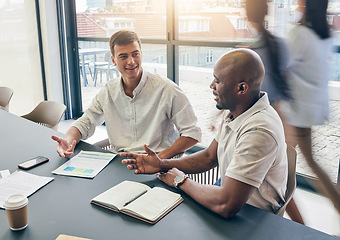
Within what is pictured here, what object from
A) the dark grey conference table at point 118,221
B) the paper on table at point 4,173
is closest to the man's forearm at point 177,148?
the dark grey conference table at point 118,221

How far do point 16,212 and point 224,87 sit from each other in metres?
0.94

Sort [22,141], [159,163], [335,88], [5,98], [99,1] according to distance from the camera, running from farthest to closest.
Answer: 1. [99,1]
2. [5,98]
3. [335,88]
4. [22,141]
5. [159,163]

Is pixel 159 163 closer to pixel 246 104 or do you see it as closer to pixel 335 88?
pixel 246 104

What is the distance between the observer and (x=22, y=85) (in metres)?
4.87

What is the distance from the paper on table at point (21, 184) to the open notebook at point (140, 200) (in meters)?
0.33

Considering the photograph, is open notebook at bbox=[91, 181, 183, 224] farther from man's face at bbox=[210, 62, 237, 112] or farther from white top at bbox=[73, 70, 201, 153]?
white top at bbox=[73, 70, 201, 153]

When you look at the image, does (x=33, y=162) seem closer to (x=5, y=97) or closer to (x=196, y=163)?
(x=196, y=163)

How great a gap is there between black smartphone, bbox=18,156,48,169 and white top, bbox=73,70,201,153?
1.28ft

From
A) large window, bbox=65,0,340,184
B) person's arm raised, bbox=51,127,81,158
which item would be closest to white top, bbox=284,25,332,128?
large window, bbox=65,0,340,184

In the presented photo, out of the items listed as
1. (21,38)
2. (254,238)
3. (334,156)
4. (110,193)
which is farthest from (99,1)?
(254,238)

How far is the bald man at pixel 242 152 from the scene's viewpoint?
128 cm

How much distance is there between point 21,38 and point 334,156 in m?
4.16

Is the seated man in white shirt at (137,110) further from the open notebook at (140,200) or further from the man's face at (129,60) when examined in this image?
the open notebook at (140,200)

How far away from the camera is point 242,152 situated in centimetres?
132
